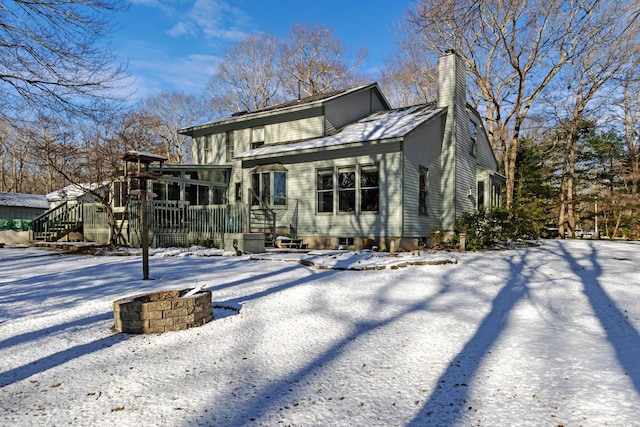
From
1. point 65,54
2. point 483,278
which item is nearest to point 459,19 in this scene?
point 483,278

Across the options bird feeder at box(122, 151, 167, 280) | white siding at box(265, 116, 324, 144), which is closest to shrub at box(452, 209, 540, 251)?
white siding at box(265, 116, 324, 144)

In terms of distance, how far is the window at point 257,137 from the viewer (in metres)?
17.7

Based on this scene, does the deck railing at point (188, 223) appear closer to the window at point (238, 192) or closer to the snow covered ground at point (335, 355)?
the window at point (238, 192)

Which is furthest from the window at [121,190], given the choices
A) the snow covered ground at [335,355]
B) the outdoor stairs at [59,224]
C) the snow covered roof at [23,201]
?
the snow covered roof at [23,201]

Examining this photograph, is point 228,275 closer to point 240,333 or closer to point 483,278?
point 240,333

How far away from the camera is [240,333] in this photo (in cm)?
434

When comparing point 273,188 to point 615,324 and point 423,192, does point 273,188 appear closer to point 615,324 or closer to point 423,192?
point 423,192

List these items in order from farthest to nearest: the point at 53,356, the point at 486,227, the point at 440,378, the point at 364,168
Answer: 1. the point at 364,168
2. the point at 486,227
3. the point at 53,356
4. the point at 440,378

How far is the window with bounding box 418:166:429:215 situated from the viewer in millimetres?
13820

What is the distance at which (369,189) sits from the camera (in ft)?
43.6

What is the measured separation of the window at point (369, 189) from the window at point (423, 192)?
176 cm

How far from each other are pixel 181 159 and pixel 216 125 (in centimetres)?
2184

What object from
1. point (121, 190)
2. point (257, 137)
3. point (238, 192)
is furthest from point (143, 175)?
point (257, 137)

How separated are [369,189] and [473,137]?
6.85 meters
